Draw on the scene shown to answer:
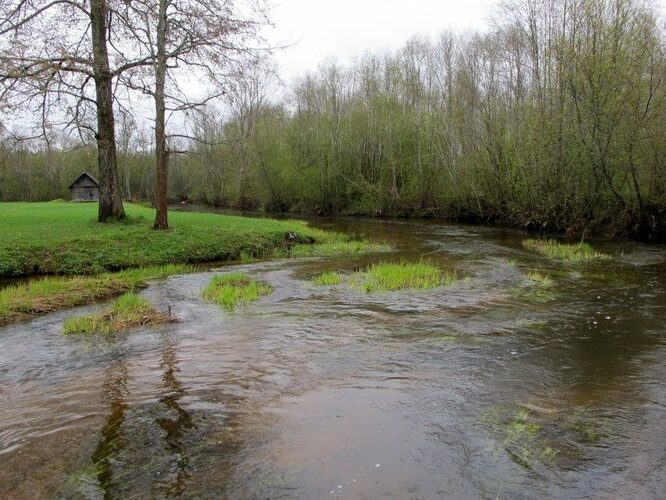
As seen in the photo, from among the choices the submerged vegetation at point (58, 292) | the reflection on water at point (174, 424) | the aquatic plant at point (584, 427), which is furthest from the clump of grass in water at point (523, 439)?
the submerged vegetation at point (58, 292)

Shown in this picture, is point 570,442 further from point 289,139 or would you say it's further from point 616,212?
point 289,139

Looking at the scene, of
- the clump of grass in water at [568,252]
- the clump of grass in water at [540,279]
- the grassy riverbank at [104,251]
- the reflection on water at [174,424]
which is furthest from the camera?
the clump of grass in water at [568,252]

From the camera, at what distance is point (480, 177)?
3372 cm

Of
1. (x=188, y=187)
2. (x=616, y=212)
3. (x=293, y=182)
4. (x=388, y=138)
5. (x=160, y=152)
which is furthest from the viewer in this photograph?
(x=188, y=187)

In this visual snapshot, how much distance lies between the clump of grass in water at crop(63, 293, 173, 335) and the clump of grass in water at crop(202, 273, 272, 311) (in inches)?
58.4

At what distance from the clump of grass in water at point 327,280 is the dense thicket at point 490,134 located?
24.8 feet

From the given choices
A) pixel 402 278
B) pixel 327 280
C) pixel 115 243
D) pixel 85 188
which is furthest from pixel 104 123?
pixel 85 188

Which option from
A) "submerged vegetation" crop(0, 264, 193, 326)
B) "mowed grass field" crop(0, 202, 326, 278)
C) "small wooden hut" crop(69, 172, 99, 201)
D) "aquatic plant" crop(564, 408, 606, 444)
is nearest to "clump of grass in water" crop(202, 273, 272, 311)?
"submerged vegetation" crop(0, 264, 193, 326)

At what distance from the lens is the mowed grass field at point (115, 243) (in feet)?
48.2

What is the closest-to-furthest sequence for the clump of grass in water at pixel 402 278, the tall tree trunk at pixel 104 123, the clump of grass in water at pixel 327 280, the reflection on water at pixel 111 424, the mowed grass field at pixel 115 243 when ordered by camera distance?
1. the reflection on water at pixel 111 424
2. the clump of grass in water at pixel 402 278
3. the clump of grass in water at pixel 327 280
4. the mowed grass field at pixel 115 243
5. the tall tree trunk at pixel 104 123

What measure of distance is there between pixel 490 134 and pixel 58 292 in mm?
27401

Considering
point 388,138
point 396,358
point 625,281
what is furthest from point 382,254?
point 388,138

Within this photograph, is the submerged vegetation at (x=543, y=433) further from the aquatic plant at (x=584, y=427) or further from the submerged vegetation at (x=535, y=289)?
the submerged vegetation at (x=535, y=289)

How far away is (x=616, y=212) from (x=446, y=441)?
23.4 metres
